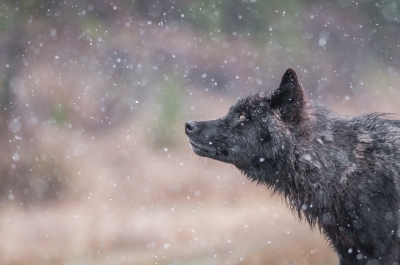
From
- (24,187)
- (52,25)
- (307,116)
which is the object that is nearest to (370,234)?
(307,116)

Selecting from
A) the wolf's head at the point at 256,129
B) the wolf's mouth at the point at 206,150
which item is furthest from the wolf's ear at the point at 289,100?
the wolf's mouth at the point at 206,150

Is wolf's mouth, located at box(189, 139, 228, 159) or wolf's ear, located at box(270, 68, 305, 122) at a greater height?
wolf's ear, located at box(270, 68, 305, 122)

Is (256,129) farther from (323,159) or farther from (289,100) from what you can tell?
(323,159)

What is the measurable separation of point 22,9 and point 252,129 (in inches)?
242

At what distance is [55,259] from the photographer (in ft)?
25.5

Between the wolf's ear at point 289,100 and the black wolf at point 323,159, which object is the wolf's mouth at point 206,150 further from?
the wolf's ear at point 289,100

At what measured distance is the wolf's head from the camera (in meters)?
4.70

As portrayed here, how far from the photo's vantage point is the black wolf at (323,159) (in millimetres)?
4320

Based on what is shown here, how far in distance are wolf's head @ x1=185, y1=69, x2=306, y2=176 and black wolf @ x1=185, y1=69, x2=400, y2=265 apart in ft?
0.03

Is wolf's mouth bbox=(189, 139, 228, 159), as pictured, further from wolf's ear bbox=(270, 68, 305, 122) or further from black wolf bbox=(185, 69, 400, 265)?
wolf's ear bbox=(270, 68, 305, 122)

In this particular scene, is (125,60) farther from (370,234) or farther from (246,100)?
(370,234)

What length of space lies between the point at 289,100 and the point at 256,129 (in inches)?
18.2

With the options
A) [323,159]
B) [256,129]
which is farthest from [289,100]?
[323,159]

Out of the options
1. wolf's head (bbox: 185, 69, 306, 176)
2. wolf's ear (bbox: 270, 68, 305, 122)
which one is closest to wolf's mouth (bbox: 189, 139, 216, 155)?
wolf's head (bbox: 185, 69, 306, 176)
